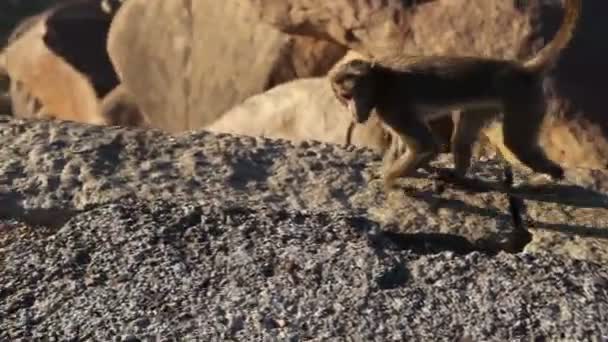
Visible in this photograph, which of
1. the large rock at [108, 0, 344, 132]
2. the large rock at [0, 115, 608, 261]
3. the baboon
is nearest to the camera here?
the large rock at [0, 115, 608, 261]

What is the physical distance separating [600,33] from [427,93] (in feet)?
10.2

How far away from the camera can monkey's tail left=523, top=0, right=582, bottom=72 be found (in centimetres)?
432

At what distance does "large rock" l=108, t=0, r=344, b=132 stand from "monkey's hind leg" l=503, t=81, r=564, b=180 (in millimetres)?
3777

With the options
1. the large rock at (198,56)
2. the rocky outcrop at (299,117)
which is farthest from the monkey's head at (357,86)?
the large rock at (198,56)

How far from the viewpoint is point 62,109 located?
1119 centimetres

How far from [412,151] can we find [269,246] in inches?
34.1

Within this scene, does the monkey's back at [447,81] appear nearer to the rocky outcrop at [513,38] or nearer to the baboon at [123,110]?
the rocky outcrop at [513,38]

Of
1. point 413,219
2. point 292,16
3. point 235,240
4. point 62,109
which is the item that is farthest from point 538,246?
point 62,109

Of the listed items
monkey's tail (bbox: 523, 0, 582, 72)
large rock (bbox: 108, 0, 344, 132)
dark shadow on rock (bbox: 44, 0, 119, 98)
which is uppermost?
monkey's tail (bbox: 523, 0, 582, 72)

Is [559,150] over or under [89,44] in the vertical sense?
over

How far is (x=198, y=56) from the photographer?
30.6ft

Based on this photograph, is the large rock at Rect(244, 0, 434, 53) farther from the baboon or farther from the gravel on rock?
the gravel on rock

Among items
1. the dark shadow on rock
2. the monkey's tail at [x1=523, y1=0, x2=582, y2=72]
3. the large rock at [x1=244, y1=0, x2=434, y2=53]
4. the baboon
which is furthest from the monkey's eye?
the dark shadow on rock

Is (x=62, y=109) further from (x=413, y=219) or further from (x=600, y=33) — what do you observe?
(x=413, y=219)
